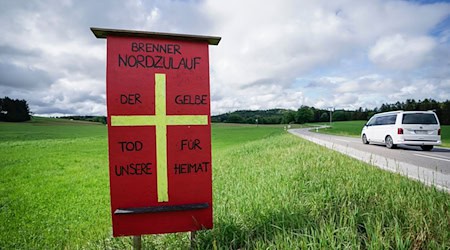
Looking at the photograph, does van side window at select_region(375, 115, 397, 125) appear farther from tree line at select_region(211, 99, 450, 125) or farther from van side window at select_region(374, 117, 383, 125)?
tree line at select_region(211, 99, 450, 125)

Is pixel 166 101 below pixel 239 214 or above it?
above

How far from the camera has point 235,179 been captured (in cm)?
530

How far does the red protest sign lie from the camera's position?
2121 millimetres

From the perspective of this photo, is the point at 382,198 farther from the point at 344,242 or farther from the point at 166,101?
the point at 166,101

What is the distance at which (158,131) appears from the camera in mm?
2184

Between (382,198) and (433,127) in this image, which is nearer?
(382,198)

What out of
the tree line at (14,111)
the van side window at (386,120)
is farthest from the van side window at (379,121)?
the tree line at (14,111)

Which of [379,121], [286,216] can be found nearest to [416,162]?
[379,121]

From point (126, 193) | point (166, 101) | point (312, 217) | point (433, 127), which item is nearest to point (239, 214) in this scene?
point (312, 217)

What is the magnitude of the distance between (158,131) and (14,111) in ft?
208

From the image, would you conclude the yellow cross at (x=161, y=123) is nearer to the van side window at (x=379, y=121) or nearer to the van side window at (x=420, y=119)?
the van side window at (x=420, y=119)

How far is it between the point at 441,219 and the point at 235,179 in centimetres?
350

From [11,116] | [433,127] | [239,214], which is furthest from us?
[11,116]

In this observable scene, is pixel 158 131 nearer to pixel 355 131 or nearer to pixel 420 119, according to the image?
pixel 420 119
